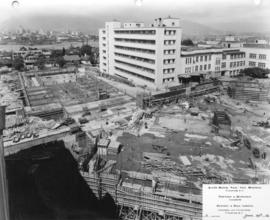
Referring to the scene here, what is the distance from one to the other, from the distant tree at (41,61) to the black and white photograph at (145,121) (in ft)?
0.07

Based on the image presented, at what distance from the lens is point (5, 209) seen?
5.18ft

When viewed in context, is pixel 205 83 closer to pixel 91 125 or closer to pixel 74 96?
pixel 91 125

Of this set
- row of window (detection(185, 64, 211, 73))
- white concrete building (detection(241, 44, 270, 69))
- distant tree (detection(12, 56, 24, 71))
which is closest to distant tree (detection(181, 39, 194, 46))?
row of window (detection(185, 64, 211, 73))

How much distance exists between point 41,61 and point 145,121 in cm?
166

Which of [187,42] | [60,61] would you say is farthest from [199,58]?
[60,61]

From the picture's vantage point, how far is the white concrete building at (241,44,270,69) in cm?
213

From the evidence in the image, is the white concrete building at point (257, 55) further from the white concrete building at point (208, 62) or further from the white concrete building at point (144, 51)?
the white concrete building at point (144, 51)

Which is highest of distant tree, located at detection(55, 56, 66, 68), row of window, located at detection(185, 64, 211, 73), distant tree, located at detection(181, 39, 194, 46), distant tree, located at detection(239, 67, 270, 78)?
distant tree, located at detection(181, 39, 194, 46)

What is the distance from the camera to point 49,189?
205cm

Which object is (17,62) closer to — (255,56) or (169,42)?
(169,42)

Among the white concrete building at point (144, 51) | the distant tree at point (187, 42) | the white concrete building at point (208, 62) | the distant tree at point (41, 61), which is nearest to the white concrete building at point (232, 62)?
the white concrete building at point (208, 62)

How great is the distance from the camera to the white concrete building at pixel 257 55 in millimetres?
2128

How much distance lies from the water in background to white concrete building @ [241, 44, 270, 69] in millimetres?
2030

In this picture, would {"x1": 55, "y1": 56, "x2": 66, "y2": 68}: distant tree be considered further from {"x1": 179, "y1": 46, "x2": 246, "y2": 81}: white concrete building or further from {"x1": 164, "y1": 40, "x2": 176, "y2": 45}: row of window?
{"x1": 179, "y1": 46, "x2": 246, "y2": 81}: white concrete building
